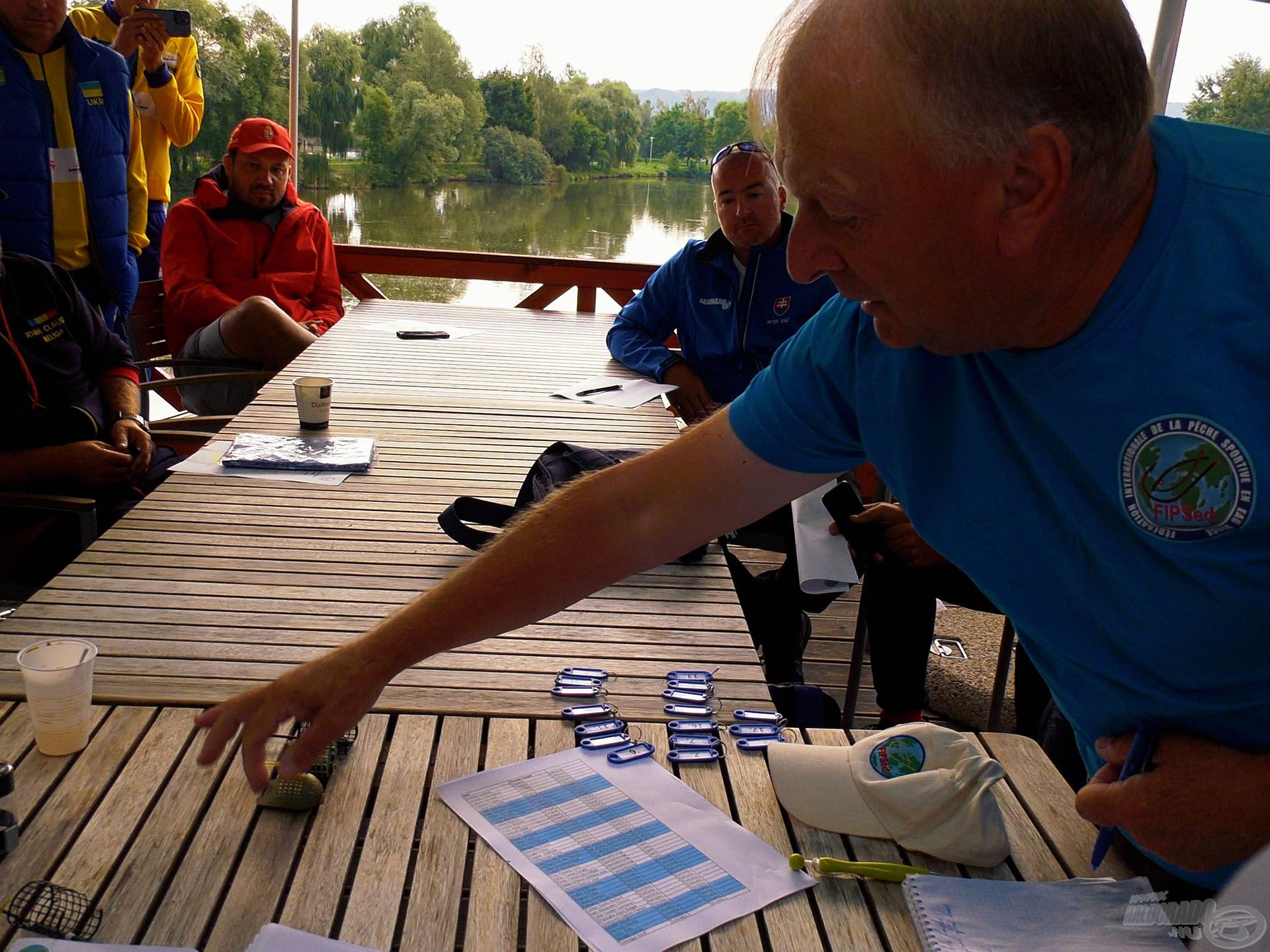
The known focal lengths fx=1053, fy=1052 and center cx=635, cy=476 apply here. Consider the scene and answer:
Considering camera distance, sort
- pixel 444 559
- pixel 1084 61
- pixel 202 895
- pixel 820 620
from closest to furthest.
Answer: pixel 1084 61
pixel 202 895
pixel 444 559
pixel 820 620

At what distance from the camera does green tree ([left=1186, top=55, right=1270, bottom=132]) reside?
4.39 metres

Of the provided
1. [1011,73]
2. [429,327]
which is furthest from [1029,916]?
[429,327]

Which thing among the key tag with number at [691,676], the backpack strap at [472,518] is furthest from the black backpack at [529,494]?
the key tag with number at [691,676]

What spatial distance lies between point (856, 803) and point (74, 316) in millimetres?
2781

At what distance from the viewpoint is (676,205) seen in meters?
4.90

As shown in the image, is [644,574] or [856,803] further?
[644,574]

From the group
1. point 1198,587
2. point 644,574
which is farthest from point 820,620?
point 1198,587

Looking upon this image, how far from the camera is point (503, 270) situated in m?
5.73

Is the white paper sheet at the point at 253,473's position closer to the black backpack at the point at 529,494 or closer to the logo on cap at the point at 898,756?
the black backpack at the point at 529,494

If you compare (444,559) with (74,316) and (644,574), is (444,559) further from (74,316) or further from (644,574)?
(74,316)

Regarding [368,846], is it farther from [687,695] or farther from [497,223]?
[497,223]

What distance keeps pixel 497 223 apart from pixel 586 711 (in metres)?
5.04

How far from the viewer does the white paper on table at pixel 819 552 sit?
6.86 ft

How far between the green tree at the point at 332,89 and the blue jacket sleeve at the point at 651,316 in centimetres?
308
